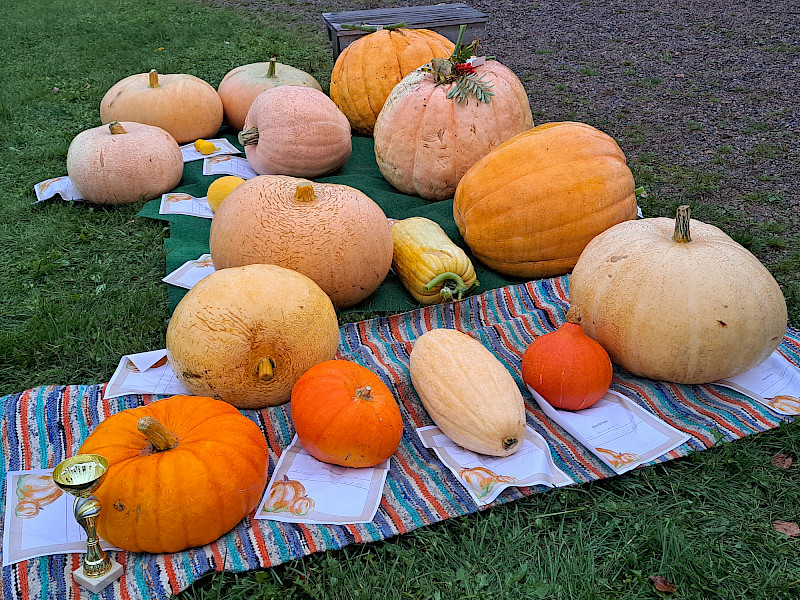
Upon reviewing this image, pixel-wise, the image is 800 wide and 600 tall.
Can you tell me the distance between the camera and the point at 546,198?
335 cm

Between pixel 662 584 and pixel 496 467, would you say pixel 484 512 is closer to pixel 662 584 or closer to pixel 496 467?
pixel 496 467

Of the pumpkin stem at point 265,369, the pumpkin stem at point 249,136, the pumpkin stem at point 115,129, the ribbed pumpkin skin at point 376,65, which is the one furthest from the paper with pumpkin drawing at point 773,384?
the pumpkin stem at point 115,129

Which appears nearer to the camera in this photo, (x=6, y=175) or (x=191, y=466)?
(x=191, y=466)

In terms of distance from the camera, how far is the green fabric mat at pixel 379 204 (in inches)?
136

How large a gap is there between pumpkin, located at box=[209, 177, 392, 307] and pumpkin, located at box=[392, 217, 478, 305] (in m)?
0.20

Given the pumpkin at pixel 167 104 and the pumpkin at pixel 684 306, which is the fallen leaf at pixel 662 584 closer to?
the pumpkin at pixel 684 306

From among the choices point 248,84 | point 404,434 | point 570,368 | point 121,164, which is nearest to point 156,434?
point 404,434

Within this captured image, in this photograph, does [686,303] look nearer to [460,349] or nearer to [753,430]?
[753,430]

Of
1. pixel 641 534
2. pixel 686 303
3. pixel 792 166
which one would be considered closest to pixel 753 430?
pixel 686 303

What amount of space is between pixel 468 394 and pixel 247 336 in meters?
0.81

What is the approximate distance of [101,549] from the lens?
196 cm

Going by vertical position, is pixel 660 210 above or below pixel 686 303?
below

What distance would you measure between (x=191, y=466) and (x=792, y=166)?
461 centimetres

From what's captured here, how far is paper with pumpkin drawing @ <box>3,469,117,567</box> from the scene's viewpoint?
6.57ft
